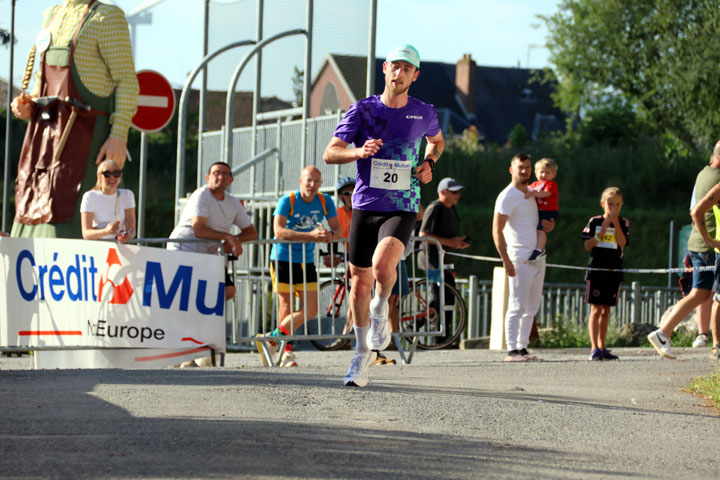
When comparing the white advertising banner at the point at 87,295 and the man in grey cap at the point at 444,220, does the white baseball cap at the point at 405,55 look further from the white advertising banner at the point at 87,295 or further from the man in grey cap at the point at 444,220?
the man in grey cap at the point at 444,220

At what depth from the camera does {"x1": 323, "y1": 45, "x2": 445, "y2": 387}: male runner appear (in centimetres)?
793

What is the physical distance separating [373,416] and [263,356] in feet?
17.6

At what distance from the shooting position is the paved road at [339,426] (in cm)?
515

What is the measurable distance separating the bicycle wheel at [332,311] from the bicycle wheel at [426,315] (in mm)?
667

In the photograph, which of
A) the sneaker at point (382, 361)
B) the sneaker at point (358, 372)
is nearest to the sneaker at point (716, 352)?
the sneaker at point (382, 361)

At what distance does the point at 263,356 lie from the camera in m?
11.9

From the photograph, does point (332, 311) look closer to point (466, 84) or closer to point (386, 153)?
point (386, 153)

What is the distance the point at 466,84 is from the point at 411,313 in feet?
236

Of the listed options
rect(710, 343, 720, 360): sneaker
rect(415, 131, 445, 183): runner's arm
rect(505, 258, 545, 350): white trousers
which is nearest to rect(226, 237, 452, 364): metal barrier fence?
rect(505, 258, 545, 350): white trousers

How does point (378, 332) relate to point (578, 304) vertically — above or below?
above

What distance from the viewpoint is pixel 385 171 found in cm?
794

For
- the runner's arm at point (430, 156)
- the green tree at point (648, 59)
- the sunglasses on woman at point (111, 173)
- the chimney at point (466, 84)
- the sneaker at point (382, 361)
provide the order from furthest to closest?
the chimney at point (466, 84)
the green tree at point (648, 59)
the sneaker at point (382, 361)
the sunglasses on woman at point (111, 173)
the runner's arm at point (430, 156)

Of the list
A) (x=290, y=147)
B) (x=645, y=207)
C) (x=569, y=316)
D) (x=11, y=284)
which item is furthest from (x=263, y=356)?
(x=645, y=207)

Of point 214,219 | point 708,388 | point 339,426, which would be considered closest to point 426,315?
point 214,219
